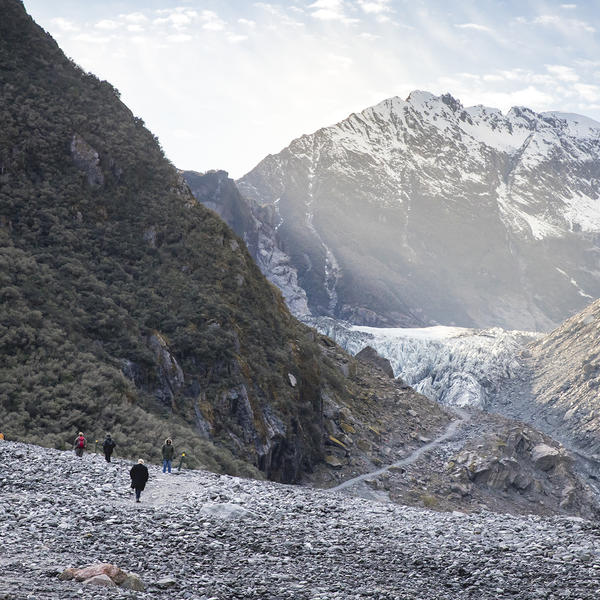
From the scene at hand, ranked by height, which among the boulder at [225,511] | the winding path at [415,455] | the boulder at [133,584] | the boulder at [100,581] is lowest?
the winding path at [415,455]

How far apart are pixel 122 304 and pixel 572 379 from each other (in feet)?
416

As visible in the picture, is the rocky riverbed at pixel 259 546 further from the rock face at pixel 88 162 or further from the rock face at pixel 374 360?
the rock face at pixel 374 360

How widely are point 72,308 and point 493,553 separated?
99.9ft

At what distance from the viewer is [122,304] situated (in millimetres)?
43000

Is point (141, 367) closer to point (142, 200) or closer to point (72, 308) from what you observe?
point (72, 308)

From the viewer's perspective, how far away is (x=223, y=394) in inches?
1646

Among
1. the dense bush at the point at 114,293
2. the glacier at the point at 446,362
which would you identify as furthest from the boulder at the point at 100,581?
the glacier at the point at 446,362

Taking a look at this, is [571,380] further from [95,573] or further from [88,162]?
[95,573]

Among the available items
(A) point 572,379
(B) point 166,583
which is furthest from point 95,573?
(A) point 572,379

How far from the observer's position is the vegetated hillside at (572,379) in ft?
406

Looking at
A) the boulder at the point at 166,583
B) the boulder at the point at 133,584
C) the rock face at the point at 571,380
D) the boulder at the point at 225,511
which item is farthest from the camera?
the rock face at the point at 571,380

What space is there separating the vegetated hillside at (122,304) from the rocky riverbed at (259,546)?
33.0 ft

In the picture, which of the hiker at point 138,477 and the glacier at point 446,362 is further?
the glacier at point 446,362

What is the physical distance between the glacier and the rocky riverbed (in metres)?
121
